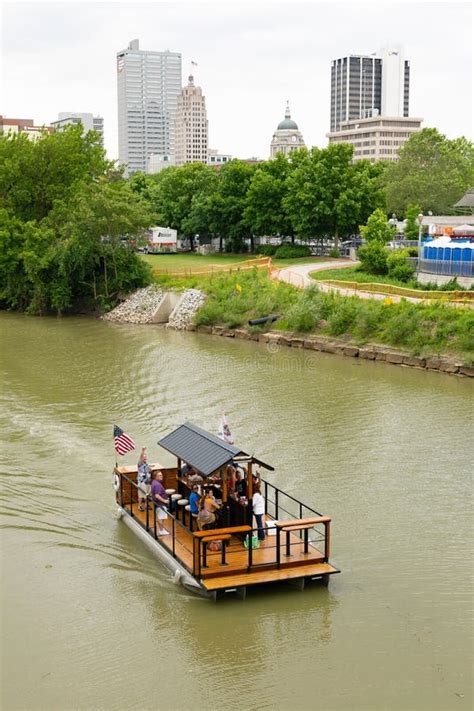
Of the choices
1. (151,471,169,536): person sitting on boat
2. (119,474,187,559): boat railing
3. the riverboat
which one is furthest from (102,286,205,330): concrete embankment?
the riverboat

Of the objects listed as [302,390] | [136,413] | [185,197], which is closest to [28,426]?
[136,413]

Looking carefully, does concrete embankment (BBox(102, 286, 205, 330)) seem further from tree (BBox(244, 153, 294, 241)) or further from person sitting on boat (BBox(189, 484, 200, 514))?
person sitting on boat (BBox(189, 484, 200, 514))

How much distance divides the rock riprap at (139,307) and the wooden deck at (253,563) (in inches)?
1530

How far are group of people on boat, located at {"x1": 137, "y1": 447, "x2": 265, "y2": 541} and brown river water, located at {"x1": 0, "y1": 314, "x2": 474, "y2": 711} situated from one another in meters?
1.09

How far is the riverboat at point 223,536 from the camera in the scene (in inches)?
623

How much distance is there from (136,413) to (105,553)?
12.0 metres

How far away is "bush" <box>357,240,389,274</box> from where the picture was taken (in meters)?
55.9

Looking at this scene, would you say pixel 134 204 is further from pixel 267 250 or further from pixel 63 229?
pixel 267 250

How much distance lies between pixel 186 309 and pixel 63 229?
11.8 m

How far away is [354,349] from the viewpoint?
42.0m

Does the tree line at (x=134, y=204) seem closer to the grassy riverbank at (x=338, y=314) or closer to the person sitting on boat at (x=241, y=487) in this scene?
the grassy riverbank at (x=338, y=314)

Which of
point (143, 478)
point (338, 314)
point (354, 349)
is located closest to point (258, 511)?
point (143, 478)

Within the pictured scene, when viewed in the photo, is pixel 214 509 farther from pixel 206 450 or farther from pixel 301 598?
pixel 301 598

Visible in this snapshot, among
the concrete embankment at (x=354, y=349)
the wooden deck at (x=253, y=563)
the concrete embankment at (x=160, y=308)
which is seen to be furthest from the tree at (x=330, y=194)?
the wooden deck at (x=253, y=563)
